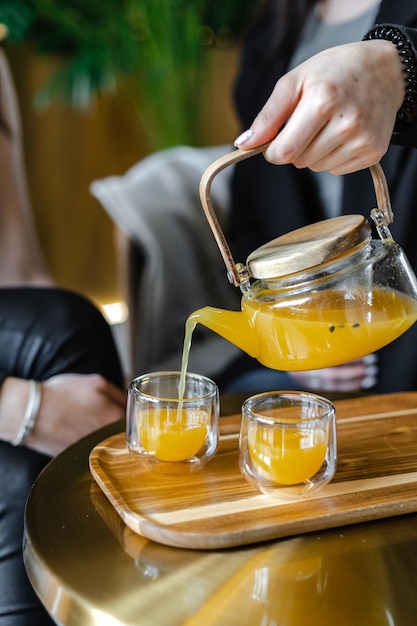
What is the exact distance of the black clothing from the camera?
129 centimetres

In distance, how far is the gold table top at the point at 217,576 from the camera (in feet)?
1.93

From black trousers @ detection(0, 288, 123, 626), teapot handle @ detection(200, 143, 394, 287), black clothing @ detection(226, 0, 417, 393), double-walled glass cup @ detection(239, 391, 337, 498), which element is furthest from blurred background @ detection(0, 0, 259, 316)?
double-walled glass cup @ detection(239, 391, 337, 498)

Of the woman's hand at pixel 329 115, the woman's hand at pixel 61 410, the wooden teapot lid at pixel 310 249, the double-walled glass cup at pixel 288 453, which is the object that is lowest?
the woman's hand at pixel 61 410

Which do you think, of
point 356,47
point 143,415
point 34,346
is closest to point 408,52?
point 356,47

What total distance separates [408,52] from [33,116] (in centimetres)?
244

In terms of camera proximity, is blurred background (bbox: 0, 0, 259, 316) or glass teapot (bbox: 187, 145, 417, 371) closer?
glass teapot (bbox: 187, 145, 417, 371)

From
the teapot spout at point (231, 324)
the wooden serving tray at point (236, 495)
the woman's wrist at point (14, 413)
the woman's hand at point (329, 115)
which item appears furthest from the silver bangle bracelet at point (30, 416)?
the woman's hand at point (329, 115)

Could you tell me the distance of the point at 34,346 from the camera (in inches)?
44.5

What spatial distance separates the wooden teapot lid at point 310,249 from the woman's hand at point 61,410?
381 mm

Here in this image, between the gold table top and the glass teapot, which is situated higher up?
the glass teapot

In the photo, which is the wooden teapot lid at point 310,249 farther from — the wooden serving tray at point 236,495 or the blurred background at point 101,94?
the blurred background at point 101,94

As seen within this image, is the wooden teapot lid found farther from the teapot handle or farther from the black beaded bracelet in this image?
the black beaded bracelet

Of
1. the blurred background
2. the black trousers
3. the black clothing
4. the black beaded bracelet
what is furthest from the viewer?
the blurred background

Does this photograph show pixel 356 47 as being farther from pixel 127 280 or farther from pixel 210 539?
pixel 127 280
